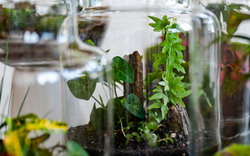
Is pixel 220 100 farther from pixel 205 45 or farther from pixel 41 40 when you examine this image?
pixel 41 40

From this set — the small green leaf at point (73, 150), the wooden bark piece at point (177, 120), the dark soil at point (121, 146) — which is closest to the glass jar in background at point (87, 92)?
the dark soil at point (121, 146)

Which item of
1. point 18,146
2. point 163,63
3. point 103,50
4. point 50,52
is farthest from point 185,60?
point 18,146

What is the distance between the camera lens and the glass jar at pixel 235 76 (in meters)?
0.49

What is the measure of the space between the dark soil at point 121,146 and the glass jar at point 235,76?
0.48 feet

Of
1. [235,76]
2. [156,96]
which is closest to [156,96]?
[156,96]

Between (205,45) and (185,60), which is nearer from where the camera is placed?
(205,45)

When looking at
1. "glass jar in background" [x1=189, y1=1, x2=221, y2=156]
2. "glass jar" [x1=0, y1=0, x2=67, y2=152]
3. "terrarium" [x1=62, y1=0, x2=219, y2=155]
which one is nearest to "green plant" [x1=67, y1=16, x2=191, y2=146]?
"terrarium" [x1=62, y1=0, x2=219, y2=155]

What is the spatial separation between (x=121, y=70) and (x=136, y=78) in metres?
0.04

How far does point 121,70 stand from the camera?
72cm

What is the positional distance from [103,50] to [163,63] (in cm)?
15

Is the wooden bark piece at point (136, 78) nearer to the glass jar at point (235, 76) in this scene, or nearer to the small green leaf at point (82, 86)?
the small green leaf at point (82, 86)

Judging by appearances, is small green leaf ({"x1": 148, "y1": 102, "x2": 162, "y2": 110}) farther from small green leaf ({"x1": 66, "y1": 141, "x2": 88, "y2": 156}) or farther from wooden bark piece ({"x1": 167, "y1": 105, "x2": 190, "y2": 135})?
small green leaf ({"x1": 66, "y1": 141, "x2": 88, "y2": 156})

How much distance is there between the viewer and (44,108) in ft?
3.06

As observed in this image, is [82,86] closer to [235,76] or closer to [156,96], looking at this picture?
[156,96]
